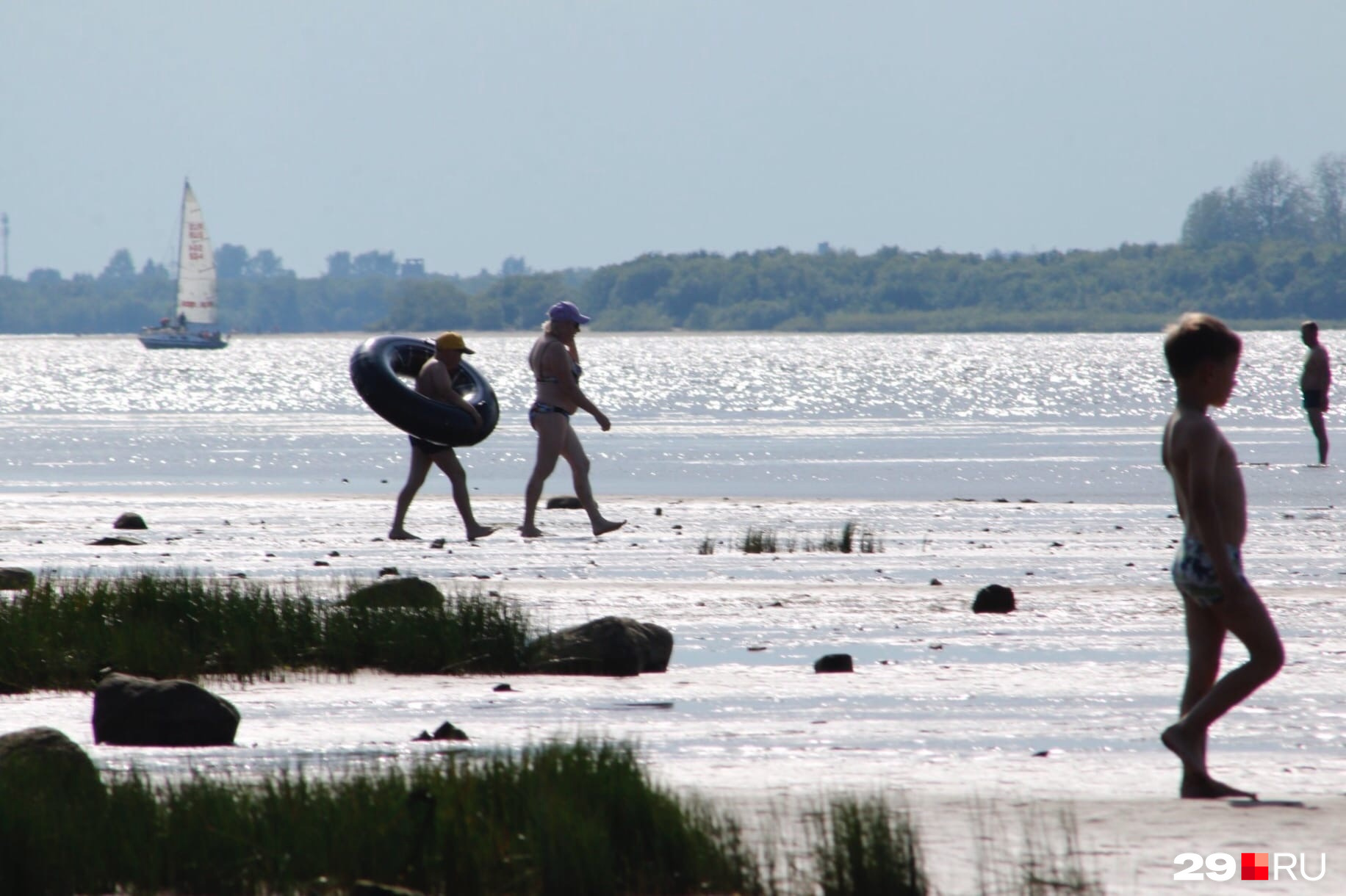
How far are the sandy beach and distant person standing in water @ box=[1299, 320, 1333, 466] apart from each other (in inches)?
333

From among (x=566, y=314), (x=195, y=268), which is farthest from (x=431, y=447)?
(x=195, y=268)

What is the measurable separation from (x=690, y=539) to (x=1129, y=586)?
4.53 metres

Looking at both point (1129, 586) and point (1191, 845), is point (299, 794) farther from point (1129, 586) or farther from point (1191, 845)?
point (1129, 586)

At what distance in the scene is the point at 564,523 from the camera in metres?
17.3

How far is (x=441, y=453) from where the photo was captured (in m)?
15.5

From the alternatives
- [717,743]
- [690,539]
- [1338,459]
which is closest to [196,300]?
[1338,459]

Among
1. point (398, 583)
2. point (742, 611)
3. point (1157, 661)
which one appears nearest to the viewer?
point (1157, 661)

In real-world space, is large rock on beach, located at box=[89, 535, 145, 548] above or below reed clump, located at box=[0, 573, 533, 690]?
below

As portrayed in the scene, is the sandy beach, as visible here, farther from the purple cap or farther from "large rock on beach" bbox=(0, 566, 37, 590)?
the purple cap

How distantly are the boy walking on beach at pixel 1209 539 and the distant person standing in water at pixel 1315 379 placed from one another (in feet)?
60.6

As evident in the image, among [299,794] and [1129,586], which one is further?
[1129,586]

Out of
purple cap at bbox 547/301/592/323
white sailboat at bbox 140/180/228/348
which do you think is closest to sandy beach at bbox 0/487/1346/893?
purple cap at bbox 547/301/592/323

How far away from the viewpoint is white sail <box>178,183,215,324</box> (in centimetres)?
11300

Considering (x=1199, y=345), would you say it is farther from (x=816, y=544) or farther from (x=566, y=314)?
(x=566, y=314)
